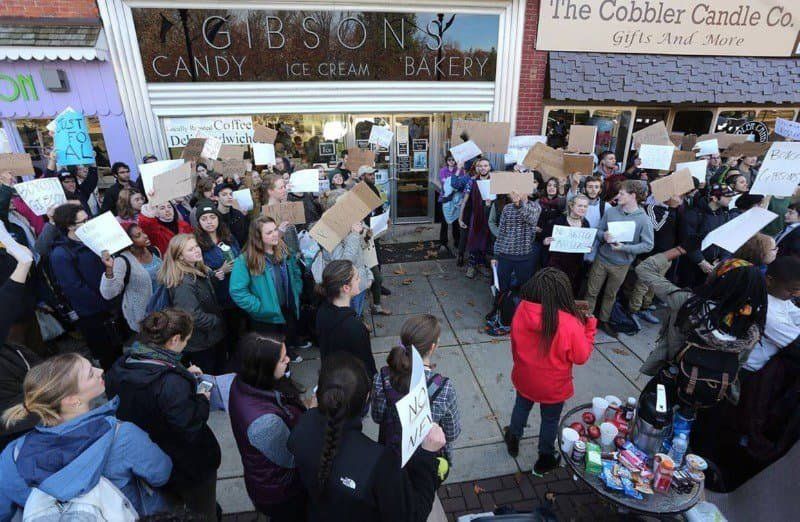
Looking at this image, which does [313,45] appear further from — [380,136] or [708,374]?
[708,374]

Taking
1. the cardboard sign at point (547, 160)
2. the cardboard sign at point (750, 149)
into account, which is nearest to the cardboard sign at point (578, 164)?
the cardboard sign at point (547, 160)

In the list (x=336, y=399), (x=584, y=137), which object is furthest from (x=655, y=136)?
(x=336, y=399)

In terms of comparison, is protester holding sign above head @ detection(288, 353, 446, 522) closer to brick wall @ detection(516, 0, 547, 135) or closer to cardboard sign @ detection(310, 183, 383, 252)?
cardboard sign @ detection(310, 183, 383, 252)

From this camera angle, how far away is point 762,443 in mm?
2807

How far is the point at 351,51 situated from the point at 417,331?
23.2ft

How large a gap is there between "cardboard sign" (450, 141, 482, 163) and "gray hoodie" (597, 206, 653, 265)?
2.52 meters

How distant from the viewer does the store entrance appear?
8609 mm

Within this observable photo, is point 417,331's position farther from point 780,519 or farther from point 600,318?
point 600,318

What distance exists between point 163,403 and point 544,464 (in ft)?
9.58

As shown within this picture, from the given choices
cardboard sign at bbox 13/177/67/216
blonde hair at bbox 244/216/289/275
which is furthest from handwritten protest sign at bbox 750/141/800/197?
cardboard sign at bbox 13/177/67/216

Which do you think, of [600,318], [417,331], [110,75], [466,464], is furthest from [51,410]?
[110,75]

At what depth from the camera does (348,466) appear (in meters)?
1.63

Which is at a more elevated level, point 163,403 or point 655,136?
point 655,136

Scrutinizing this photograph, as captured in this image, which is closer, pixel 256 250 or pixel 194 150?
pixel 256 250
